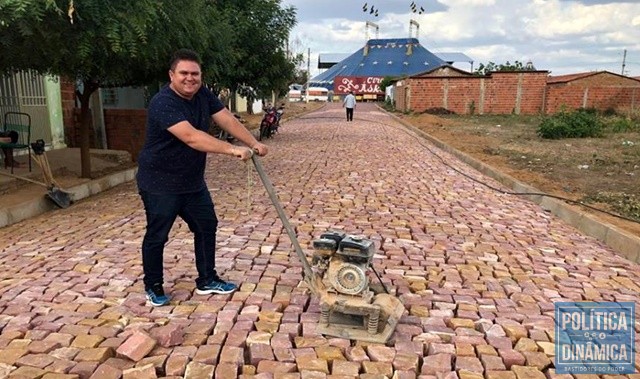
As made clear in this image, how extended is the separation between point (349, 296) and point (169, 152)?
1.52m

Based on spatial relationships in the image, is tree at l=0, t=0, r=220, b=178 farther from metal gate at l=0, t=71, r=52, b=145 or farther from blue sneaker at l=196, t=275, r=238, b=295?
metal gate at l=0, t=71, r=52, b=145

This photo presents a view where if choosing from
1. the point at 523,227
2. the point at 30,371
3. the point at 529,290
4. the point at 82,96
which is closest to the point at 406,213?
the point at 523,227

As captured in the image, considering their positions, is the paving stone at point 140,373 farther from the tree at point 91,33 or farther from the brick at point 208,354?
the tree at point 91,33

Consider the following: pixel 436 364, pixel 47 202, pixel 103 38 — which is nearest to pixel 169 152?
pixel 436 364

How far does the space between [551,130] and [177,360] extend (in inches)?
673

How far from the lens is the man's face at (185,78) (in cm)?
321

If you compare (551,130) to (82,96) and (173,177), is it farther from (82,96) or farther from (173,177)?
(173,177)

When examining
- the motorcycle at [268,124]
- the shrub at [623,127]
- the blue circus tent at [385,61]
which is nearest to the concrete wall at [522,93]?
the shrub at [623,127]

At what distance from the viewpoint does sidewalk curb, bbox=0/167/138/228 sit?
6129 millimetres

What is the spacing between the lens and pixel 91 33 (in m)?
5.38

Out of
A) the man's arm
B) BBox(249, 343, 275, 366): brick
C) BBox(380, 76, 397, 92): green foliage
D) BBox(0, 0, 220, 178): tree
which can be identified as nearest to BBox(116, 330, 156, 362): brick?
BBox(249, 343, 275, 366): brick

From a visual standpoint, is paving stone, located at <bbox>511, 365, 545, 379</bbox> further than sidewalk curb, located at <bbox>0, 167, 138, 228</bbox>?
No

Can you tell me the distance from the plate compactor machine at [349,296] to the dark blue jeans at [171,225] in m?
0.61

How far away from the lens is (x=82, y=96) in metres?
8.35
